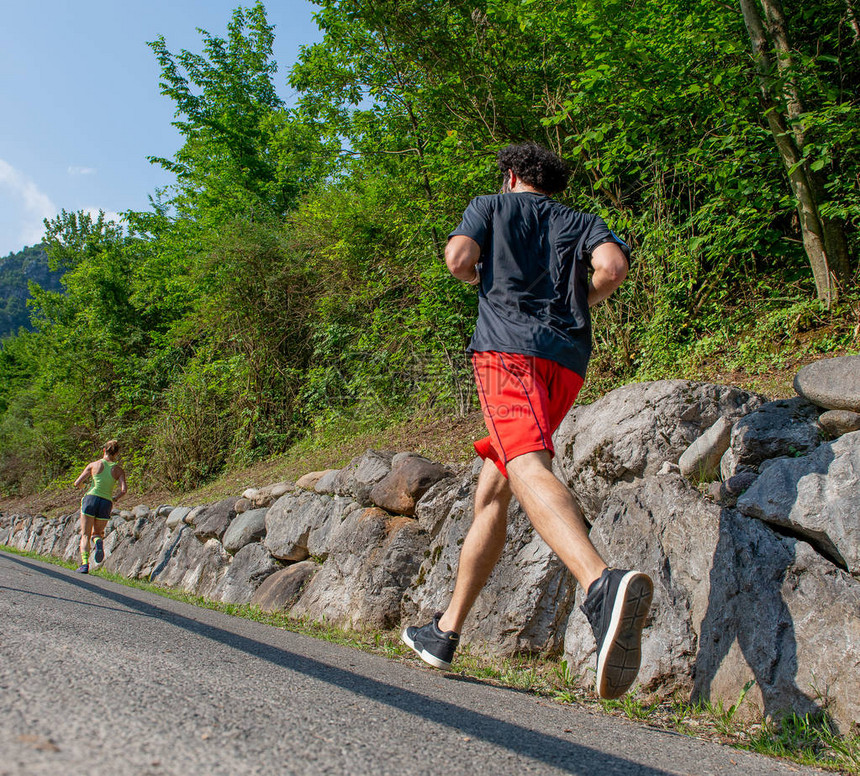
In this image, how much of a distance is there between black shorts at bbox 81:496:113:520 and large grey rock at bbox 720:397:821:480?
9.24m

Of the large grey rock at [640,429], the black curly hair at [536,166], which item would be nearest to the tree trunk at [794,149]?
the large grey rock at [640,429]

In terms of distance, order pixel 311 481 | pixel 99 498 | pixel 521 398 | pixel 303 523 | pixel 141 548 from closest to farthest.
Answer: pixel 521 398
pixel 303 523
pixel 311 481
pixel 99 498
pixel 141 548

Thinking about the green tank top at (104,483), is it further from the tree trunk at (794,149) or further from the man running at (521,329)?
the tree trunk at (794,149)

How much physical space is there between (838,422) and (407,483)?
10.5 ft

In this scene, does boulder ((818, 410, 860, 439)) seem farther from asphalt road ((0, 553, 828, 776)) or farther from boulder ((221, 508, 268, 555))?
boulder ((221, 508, 268, 555))

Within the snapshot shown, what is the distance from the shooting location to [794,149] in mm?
5035

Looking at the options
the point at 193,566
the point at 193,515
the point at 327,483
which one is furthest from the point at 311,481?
the point at 193,515

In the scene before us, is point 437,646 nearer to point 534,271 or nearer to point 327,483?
point 534,271

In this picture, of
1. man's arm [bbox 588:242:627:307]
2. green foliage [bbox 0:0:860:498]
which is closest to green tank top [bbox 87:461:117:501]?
green foliage [bbox 0:0:860:498]

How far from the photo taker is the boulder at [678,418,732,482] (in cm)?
344

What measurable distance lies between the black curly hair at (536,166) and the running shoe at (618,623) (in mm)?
1798

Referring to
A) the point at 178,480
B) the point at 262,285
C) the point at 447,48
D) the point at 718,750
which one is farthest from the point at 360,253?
the point at 718,750

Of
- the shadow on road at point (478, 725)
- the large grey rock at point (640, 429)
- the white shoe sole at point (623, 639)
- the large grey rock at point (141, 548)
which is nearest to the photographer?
the shadow on road at point (478, 725)

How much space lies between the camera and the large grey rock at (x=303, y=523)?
20.6 feet
